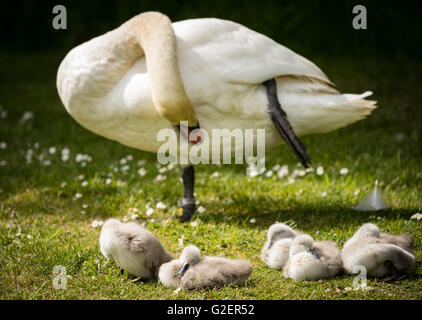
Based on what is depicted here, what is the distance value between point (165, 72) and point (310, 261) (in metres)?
1.54

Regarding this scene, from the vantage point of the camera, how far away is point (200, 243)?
4.07 meters

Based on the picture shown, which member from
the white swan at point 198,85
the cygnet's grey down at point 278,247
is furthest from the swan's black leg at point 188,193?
the cygnet's grey down at point 278,247

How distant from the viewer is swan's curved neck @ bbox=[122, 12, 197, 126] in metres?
3.92

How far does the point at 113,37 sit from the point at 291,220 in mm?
1857

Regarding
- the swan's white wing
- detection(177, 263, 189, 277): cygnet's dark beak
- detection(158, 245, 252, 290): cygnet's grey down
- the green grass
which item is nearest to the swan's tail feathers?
the swan's white wing

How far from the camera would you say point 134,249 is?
11.2 ft

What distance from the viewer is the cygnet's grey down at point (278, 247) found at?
3568 mm

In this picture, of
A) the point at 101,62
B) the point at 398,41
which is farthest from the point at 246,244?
the point at 398,41

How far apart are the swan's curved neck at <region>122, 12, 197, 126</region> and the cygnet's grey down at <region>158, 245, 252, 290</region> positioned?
1.03 m

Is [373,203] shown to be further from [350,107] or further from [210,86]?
[210,86]

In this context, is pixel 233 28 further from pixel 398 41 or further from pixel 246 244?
pixel 398 41

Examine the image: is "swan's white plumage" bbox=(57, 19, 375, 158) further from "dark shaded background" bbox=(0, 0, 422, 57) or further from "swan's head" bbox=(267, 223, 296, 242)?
"dark shaded background" bbox=(0, 0, 422, 57)

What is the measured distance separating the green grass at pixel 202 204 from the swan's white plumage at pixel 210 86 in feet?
2.18

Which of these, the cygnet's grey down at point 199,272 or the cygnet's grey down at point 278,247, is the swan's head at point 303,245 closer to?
the cygnet's grey down at point 278,247
